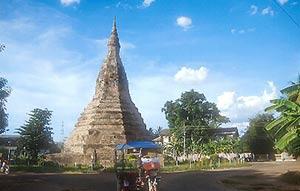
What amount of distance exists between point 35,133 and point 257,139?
38801mm

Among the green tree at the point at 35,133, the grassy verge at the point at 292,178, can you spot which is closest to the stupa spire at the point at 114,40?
the green tree at the point at 35,133

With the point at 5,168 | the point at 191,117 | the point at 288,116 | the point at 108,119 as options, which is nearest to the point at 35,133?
the point at 108,119

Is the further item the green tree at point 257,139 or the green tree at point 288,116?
the green tree at point 257,139

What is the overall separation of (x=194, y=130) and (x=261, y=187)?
4410 cm

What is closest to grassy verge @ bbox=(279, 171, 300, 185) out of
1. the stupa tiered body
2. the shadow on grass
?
the shadow on grass


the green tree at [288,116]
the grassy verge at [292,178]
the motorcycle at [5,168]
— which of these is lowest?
the grassy verge at [292,178]

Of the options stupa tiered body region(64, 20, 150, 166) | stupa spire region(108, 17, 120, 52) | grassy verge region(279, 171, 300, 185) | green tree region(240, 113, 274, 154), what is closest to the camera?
grassy verge region(279, 171, 300, 185)

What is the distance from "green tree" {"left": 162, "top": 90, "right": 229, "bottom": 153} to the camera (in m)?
65.2

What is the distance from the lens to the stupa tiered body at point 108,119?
145 ft

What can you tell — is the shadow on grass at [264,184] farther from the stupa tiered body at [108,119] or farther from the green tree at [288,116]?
the stupa tiered body at [108,119]

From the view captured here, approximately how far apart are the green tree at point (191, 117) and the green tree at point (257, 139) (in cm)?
709

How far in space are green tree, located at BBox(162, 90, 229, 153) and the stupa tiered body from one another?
16759 mm

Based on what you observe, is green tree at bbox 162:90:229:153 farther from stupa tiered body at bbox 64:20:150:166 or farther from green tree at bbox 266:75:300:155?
green tree at bbox 266:75:300:155

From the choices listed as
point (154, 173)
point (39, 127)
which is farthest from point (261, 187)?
point (39, 127)
